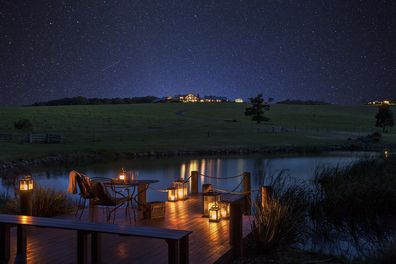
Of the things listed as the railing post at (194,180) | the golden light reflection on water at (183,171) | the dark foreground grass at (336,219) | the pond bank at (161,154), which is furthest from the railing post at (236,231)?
the pond bank at (161,154)

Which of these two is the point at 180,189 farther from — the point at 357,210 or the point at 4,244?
the point at 4,244

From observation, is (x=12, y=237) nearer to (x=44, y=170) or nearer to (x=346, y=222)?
(x=346, y=222)

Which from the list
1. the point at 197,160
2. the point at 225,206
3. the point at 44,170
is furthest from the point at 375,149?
the point at 225,206

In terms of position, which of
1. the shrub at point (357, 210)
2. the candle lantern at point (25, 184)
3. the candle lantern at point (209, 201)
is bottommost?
the shrub at point (357, 210)

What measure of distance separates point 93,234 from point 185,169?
1833cm

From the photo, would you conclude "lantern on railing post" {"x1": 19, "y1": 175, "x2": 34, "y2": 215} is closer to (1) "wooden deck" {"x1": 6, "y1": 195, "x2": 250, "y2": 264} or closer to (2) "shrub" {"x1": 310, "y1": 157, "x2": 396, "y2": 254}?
(1) "wooden deck" {"x1": 6, "y1": 195, "x2": 250, "y2": 264}

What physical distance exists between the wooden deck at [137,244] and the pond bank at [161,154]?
16.8m

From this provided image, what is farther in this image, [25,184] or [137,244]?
[25,184]

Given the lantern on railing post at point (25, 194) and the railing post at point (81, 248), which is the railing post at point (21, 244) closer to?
the railing post at point (81, 248)

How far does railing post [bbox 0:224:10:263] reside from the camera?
614cm

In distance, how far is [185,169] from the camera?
24.3 m

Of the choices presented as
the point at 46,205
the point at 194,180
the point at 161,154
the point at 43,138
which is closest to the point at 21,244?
the point at 46,205

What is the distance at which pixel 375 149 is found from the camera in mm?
38250

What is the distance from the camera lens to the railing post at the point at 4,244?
6145 millimetres
